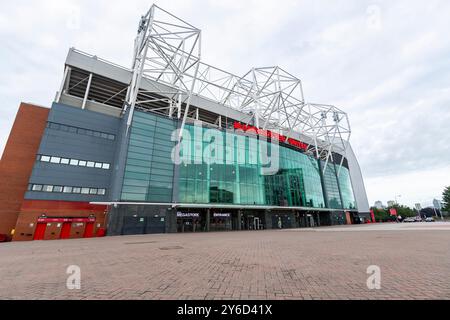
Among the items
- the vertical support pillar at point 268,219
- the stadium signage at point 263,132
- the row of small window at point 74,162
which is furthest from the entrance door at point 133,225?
the stadium signage at point 263,132

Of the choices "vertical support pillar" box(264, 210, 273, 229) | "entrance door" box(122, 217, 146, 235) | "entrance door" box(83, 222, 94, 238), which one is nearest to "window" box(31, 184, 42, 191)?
"entrance door" box(83, 222, 94, 238)

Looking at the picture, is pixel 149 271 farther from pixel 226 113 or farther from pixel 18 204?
pixel 226 113

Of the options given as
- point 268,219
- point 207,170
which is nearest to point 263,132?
point 207,170

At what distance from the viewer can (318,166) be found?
169 feet

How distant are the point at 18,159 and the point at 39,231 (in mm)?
10094

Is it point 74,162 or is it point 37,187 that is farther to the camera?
point 74,162

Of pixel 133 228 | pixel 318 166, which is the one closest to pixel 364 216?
pixel 318 166

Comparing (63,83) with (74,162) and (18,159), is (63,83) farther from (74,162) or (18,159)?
(74,162)

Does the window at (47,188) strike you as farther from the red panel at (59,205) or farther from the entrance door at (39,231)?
the entrance door at (39,231)

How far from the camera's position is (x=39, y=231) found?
22.3 metres

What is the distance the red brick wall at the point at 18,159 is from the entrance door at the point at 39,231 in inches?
130

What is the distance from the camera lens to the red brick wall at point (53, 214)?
21969 millimetres

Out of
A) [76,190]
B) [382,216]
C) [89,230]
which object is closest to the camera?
[89,230]
